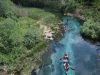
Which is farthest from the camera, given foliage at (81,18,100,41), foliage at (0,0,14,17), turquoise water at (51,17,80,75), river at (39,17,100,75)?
foliage at (0,0,14,17)

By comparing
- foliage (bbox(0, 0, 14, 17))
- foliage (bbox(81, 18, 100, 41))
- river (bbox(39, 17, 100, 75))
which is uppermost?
foliage (bbox(0, 0, 14, 17))

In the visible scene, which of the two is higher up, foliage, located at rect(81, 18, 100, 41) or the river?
foliage, located at rect(81, 18, 100, 41)

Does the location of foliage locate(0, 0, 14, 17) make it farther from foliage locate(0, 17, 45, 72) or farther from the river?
the river

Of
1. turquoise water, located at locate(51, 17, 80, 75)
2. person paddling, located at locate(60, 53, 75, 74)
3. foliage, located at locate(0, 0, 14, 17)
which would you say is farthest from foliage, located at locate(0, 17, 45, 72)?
foliage, located at locate(0, 0, 14, 17)

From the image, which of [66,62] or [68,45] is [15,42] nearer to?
[66,62]

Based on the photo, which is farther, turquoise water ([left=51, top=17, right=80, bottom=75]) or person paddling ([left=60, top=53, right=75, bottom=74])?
turquoise water ([left=51, top=17, right=80, bottom=75])

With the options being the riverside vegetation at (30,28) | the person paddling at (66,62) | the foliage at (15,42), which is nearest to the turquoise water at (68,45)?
the person paddling at (66,62)

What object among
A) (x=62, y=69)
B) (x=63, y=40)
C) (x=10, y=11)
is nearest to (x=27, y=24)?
(x=10, y=11)

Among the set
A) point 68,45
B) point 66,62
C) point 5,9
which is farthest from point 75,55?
point 5,9

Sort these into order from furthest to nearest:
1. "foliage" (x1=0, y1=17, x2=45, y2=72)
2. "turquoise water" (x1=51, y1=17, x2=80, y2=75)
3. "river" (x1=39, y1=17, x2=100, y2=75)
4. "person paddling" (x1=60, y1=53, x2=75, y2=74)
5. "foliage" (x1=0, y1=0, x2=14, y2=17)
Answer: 1. "foliage" (x1=0, y1=0, x2=14, y2=17)
2. "foliage" (x1=0, y1=17, x2=45, y2=72)
3. "turquoise water" (x1=51, y1=17, x2=80, y2=75)
4. "person paddling" (x1=60, y1=53, x2=75, y2=74)
5. "river" (x1=39, y1=17, x2=100, y2=75)

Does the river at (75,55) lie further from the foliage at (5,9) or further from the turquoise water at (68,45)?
the foliage at (5,9)
